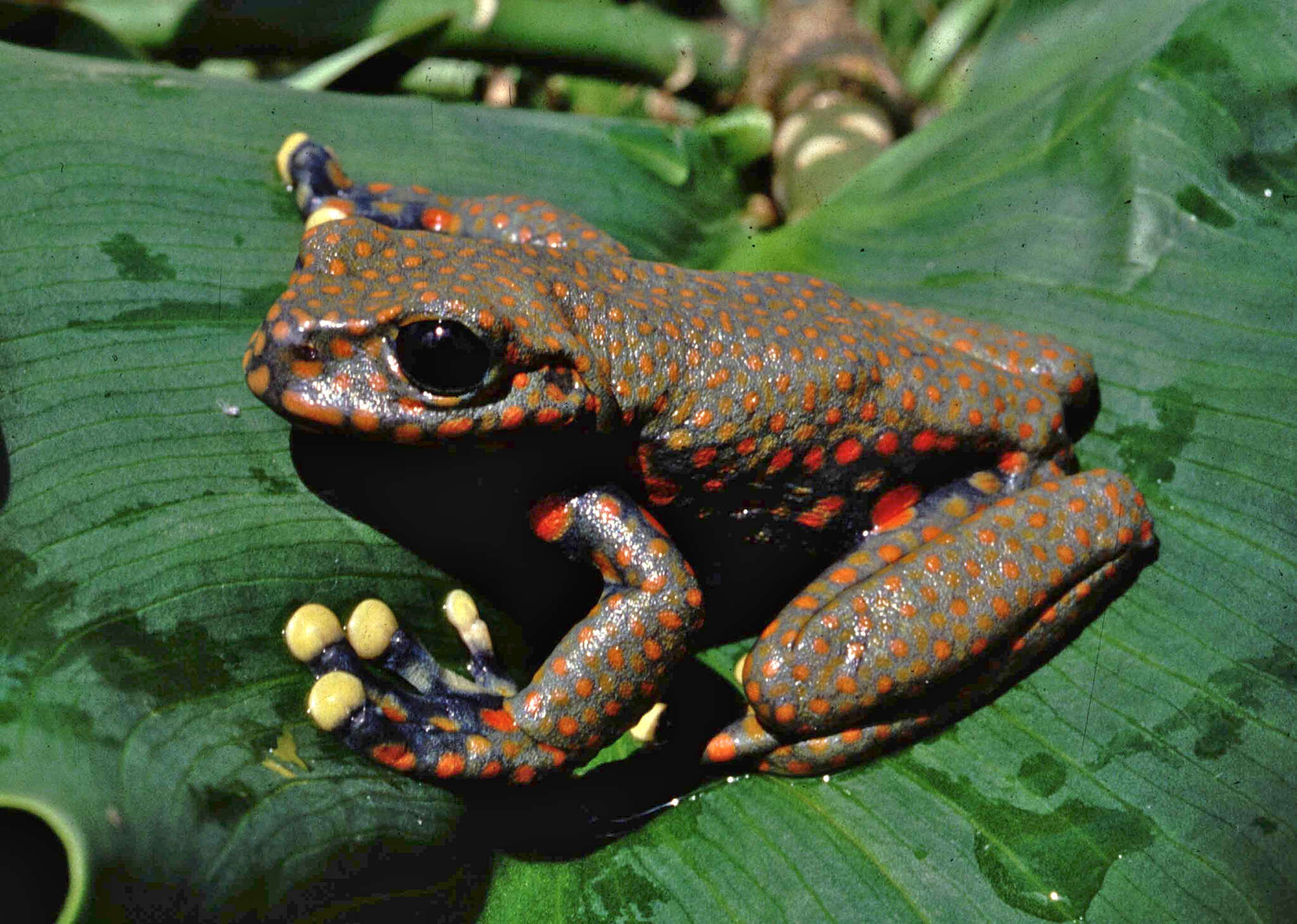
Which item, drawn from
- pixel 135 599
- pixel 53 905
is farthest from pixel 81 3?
pixel 53 905

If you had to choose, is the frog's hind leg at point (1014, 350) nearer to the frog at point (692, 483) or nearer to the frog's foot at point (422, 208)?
the frog at point (692, 483)

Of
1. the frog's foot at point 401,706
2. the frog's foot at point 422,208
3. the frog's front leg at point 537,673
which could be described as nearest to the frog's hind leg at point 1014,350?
the frog's foot at point 422,208

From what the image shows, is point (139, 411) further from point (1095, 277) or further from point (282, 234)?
point (1095, 277)

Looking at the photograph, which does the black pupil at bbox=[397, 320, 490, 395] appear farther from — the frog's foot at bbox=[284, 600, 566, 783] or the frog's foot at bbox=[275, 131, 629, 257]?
the frog's foot at bbox=[275, 131, 629, 257]

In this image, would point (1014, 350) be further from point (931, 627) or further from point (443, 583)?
point (443, 583)

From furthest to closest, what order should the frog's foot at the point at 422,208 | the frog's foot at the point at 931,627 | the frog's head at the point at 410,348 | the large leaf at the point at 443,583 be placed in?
1. the frog's foot at the point at 422,208
2. the frog's foot at the point at 931,627
3. the frog's head at the point at 410,348
4. the large leaf at the point at 443,583

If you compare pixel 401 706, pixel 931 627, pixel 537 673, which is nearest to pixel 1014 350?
pixel 931 627

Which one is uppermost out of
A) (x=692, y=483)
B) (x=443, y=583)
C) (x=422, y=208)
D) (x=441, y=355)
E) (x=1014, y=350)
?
(x=422, y=208)
